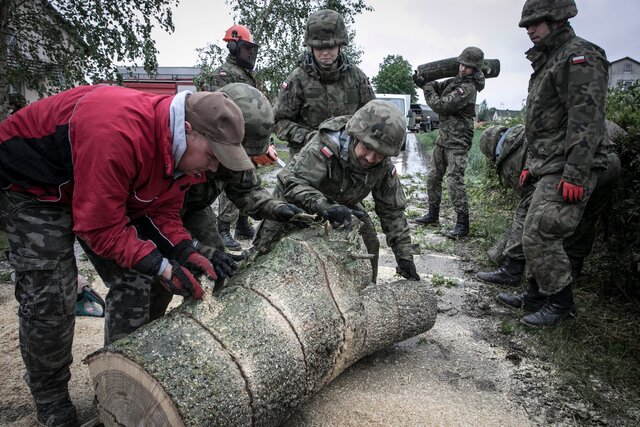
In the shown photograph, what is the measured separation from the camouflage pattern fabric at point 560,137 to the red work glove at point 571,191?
0.03 metres

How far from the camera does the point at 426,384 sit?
275 cm

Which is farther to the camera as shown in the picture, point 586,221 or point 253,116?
point 586,221

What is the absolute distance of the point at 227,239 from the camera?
5234mm

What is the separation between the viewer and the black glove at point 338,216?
2777mm

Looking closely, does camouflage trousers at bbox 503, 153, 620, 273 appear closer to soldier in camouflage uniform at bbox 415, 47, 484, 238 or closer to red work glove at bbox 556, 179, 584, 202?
red work glove at bbox 556, 179, 584, 202

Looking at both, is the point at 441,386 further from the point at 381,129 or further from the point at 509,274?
the point at 509,274

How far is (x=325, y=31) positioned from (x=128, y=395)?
349 cm

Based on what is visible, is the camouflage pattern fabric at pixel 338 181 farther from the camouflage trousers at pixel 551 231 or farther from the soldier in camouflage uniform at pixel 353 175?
the camouflage trousers at pixel 551 231

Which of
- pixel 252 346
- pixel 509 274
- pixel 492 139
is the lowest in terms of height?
pixel 509 274

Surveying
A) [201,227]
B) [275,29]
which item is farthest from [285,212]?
[275,29]

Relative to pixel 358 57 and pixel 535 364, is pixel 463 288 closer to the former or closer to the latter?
pixel 535 364

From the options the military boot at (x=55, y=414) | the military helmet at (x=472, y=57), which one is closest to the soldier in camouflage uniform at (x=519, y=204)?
the military helmet at (x=472, y=57)

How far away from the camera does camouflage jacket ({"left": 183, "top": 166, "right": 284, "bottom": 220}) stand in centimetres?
278

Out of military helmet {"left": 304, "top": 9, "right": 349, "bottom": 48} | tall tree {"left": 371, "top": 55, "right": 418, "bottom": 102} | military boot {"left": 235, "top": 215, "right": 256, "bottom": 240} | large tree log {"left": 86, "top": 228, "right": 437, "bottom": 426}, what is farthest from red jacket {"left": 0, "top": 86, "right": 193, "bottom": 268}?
tall tree {"left": 371, "top": 55, "right": 418, "bottom": 102}
